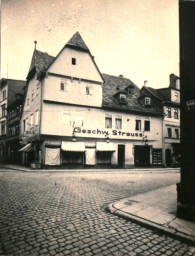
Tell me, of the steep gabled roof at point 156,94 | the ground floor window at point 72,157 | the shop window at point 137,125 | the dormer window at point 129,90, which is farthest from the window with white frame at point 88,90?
the steep gabled roof at point 156,94

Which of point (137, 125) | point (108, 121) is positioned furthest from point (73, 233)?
point (137, 125)

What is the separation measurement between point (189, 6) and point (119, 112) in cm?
2101

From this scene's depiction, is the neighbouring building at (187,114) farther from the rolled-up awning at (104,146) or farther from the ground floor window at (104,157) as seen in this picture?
the ground floor window at (104,157)

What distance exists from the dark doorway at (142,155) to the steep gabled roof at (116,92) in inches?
190

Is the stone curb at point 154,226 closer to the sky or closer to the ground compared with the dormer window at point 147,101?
closer to the ground

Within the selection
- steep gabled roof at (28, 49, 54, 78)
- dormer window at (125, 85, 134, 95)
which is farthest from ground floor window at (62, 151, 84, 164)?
dormer window at (125, 85, 134, 95)

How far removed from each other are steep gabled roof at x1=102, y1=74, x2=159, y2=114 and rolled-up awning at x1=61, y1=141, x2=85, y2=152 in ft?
17.4

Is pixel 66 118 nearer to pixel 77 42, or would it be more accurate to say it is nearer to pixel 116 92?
pixel 77 42

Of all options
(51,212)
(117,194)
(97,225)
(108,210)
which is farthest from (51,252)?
(117,194)

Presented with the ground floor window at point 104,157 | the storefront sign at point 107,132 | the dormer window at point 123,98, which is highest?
the dormer window at point 123,98

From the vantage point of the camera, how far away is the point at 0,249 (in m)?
4.11

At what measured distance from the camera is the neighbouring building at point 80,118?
22844mm

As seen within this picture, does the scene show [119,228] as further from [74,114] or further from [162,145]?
[162,145]

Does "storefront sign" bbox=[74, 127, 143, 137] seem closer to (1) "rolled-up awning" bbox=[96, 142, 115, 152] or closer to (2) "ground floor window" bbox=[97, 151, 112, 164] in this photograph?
(1) "rolled-up awning" bbox=[96, 142, 115, 152]
